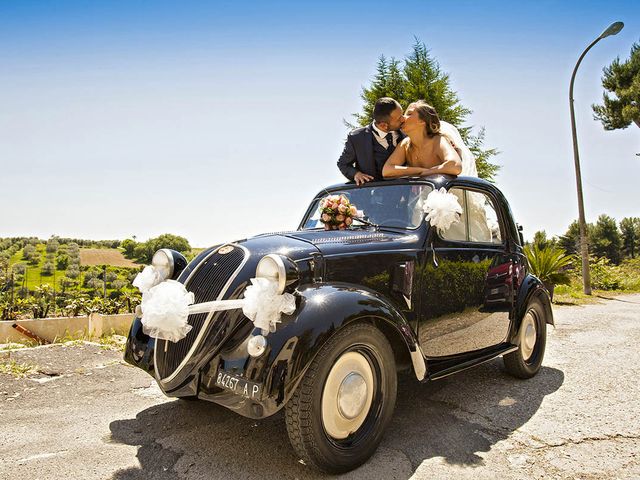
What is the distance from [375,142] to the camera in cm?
487

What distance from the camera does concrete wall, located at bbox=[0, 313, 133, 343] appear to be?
568 cm

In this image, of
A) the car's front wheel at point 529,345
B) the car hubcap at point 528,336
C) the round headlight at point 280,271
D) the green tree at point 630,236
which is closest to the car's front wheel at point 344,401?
the round headlight at point 280,271

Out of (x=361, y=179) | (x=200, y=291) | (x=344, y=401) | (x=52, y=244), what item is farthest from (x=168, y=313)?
(x=52, y=244)

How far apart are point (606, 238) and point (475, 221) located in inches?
2592

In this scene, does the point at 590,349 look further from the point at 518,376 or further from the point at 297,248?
the point at 297,248

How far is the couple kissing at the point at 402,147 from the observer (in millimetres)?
4164

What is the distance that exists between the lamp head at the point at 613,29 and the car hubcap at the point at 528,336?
1124cm

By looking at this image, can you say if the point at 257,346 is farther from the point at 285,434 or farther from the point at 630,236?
the point at 630,236

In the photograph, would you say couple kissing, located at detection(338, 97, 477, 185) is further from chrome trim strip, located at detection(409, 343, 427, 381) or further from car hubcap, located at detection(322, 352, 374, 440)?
car hubcap, located at detection(322, 352, 374, 440)

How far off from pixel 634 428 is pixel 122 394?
4087 millimetres

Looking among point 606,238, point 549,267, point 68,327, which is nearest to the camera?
point 68,327

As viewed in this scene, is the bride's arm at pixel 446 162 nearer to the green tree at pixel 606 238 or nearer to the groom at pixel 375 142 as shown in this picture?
the groom at pixel 375 142

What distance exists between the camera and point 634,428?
3.31m

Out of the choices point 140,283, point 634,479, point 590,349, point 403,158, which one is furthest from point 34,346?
point 590,349
